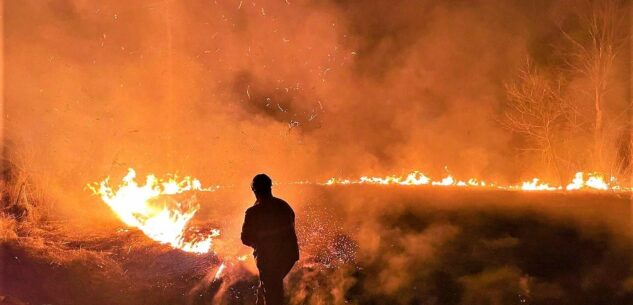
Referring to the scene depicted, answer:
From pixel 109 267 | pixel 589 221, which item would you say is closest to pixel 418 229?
pixel 589 221

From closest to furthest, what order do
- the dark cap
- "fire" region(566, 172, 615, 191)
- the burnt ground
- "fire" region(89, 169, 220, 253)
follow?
the dark cap
the burnt ground
"fire" region(89, 169, 220, 253)
"fire" region(566, 172, 615, 191)

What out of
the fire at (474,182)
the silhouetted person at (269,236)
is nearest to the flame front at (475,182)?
the fire at (474,182)

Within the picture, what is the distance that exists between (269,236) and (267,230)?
0.06 m

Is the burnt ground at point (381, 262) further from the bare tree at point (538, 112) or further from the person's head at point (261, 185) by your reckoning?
the bare tree at point (538, 112)

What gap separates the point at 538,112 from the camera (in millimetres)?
14586

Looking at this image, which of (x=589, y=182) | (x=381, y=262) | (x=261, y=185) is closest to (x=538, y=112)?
(x=589, y=182)

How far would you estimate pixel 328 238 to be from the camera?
739 cm

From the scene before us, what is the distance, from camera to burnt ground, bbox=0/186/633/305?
18.2 ft

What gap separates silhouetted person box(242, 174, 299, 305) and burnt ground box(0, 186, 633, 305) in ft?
5.20

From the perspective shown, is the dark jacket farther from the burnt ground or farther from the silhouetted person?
the burnt ground

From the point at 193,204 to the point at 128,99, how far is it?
11.1 ft

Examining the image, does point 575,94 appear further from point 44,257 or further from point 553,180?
point 44,257

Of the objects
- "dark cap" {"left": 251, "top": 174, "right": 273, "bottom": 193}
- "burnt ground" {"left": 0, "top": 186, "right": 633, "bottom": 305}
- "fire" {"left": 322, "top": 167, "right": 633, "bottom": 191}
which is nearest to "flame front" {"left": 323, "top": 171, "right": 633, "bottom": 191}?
"fire" {"left": 322, "top": 167, "right": 633, "bottom": 191}

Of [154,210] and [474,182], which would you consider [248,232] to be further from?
[474,182]
